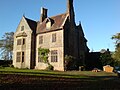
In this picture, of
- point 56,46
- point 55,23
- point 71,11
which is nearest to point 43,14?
point 55,23

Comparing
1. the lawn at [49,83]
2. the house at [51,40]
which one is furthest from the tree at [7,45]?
the lawn at [49,83]

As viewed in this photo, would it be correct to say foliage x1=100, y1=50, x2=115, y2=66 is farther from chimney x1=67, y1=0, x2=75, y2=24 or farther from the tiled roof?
the tiled roof

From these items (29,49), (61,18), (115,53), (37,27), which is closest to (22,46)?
(29,49)

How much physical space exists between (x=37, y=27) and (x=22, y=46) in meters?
5.68

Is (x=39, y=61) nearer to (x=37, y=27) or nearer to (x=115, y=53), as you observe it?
(x=37, y=27)

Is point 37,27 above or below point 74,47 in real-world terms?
above

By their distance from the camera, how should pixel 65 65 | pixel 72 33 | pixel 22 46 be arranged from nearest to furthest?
pixel 65 65 → pixel 72 33 → pixel 22 46

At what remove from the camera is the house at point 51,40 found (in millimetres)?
38438

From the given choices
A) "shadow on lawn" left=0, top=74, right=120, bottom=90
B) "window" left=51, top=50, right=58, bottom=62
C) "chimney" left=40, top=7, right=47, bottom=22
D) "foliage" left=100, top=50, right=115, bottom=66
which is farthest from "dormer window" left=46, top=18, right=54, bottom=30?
"shadow on lawn" left=0, top=74, right=120, bottom=90

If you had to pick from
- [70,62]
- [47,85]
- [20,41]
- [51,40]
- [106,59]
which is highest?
[20,41]

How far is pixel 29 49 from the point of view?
42.6 m

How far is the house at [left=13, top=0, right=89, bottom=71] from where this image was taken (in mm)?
38438

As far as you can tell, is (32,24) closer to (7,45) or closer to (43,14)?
(43,14)

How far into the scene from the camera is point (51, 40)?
40.0 metres
